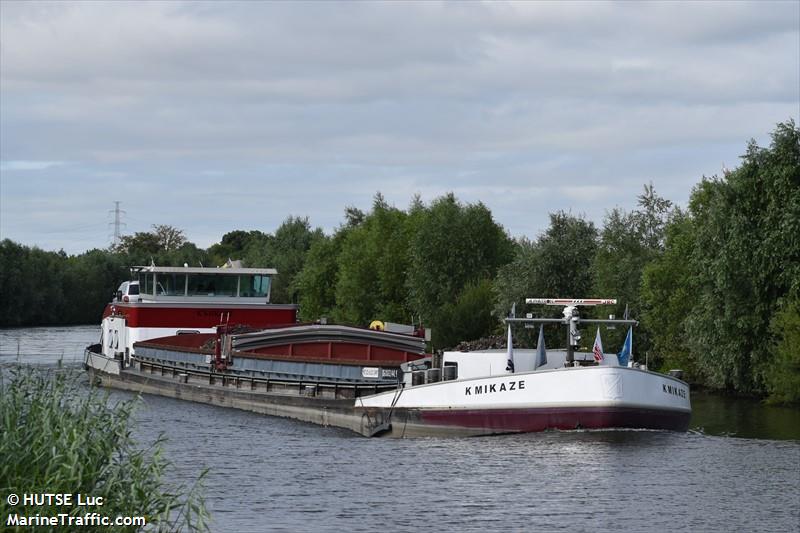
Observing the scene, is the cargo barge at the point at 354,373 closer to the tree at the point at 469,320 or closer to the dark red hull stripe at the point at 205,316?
the dark red hull stripe at the point at 205,316

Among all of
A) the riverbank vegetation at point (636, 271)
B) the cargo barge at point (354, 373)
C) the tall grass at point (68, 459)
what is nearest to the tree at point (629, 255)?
the riverbank vegetation at point (636, 271)

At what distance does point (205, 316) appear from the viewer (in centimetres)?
5741

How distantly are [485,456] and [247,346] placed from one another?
19.7 m

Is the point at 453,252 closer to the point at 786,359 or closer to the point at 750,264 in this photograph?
the point at 750,264

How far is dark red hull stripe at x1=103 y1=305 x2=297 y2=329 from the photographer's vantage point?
57281 mm

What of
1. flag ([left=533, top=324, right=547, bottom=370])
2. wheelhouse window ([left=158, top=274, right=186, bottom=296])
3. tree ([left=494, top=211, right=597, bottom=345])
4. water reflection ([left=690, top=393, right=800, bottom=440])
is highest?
tree ([left=494, top=211, right=597, bottom=345])

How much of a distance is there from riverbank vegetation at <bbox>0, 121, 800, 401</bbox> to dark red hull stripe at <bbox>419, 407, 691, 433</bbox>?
1588 cm

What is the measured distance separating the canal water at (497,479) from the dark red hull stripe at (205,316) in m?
16.8

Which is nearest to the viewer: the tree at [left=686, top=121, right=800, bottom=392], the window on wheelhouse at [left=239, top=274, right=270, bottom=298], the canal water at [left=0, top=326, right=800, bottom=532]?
the canal water at [left=0, top=326, right=800, bottom=532]

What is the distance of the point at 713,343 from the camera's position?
52844 millimetres

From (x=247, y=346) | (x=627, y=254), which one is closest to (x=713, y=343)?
(x=627, y=254)

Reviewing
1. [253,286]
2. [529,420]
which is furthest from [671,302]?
[529,420]

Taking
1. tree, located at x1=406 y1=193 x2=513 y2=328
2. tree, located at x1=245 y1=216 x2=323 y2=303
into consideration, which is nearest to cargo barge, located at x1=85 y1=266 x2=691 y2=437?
tree, located at x1=406 y1=193 x2=513 y2=328

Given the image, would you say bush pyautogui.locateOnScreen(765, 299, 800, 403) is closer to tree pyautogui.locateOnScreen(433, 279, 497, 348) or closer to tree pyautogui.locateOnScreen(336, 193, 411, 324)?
tree pyautogui.locateOnScreen(433, 279, 497, 348)
